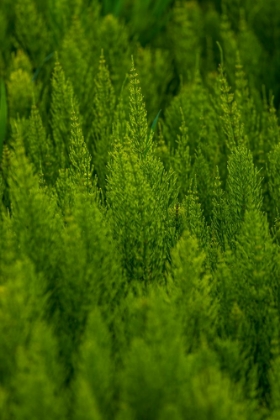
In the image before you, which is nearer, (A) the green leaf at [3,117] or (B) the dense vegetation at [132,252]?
(B) the dense vegetation at [132,252]

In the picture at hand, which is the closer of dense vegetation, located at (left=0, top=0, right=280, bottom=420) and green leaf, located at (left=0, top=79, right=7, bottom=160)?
dense vegetation, located at (left=0, top=0, right=280, bottom=420)

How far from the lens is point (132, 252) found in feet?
4.23

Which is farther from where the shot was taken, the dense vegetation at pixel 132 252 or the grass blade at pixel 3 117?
the grass blade at pixel 3 117

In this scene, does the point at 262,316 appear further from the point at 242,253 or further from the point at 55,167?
the point at 55,167

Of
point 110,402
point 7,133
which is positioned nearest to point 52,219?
point 110,402

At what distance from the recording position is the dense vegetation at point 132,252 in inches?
37.8

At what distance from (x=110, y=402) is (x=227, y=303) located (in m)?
0.31

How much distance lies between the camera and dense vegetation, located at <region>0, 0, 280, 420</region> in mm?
960

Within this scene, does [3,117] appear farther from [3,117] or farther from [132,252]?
[132,252]

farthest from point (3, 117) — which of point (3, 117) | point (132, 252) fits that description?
point (132, 252)

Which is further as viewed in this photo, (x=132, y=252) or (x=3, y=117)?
(x=3, y=117)

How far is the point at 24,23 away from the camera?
2152 millimetres

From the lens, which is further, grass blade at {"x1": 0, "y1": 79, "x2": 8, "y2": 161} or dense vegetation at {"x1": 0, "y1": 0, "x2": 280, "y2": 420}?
grass blade at {"x1": 0, "y1": 79, "x2": 8, "y2": 161}

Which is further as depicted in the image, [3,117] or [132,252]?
[3,117]
